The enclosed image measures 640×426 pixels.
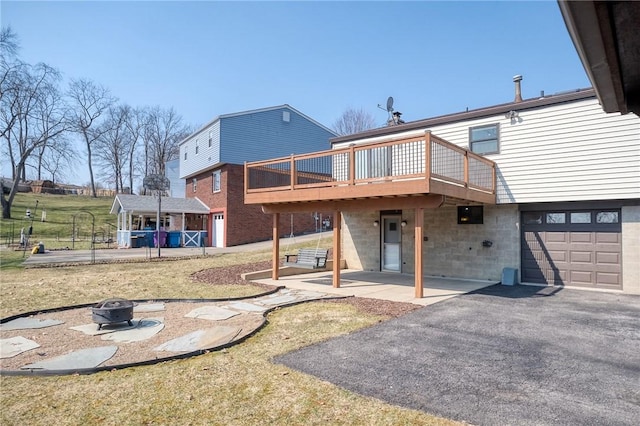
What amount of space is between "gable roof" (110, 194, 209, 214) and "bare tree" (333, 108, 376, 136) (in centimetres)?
2138

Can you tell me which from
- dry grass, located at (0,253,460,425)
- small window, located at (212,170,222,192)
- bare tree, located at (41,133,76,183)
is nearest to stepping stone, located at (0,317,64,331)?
dry grass, located at (0,253,460,425)

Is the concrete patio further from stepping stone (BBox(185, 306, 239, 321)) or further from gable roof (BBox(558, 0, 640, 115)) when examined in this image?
gable roof (BBox(558, 0, 640, 115))

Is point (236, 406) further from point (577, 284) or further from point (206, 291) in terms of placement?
point (577, 284)

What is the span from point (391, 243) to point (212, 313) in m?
7.95

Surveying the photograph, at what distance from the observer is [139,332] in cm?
587

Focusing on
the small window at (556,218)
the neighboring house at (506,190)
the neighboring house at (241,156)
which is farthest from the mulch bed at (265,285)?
the neighboring house at (241,156)

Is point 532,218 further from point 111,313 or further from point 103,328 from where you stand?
point 103,328

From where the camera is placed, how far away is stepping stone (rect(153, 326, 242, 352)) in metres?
5.06

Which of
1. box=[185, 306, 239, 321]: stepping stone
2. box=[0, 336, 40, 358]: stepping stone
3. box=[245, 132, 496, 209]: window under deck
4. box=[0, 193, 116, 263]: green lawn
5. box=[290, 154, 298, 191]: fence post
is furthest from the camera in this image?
box=[0, 193, 116, 263]: green lawn

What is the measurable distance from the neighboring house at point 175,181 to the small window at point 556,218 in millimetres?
31885

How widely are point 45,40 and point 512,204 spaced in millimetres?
13920

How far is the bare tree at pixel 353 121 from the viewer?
140ft

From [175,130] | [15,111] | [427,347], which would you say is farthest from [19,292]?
[175,130]

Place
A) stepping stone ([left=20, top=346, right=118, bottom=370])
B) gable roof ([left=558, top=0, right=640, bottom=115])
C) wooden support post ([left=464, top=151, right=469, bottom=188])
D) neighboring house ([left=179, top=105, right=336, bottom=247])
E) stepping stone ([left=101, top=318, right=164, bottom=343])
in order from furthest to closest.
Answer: neighboring house ([left=179, top=105, right=336, bottom=247]), wooden support post ([left=464, top=151, right=469, bottom=188]), stepping stone ([left=101, top=318, right=164, bottom=343]), stepping stone ([left=20, top=346, right=118, bottom=370]), gable roof ([left=558, top=0, right=640, bottom=115])
